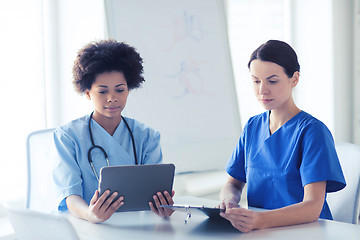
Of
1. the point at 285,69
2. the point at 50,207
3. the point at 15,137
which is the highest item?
the point at 285,69

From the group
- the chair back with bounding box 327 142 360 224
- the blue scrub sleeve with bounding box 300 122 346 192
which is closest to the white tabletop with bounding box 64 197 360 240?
the blue scrub sleeve with bounding box 300 122 346 192

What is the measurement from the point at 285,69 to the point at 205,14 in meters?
1.15

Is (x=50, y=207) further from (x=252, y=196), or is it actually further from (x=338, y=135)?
(x=338, y=135)

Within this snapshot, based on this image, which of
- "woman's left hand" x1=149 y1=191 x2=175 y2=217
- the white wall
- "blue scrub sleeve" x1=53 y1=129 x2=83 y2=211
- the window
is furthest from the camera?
the white wall

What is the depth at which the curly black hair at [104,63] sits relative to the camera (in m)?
1.51

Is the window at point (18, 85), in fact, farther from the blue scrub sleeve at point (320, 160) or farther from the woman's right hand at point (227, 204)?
the blue scrub sleeve at point (320, 160)

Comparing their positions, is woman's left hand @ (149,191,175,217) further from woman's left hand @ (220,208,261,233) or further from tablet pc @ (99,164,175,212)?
woman's left hand @ (220,208,261,233)

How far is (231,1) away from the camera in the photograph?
11.2 ft

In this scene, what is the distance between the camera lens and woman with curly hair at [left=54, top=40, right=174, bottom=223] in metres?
1.47

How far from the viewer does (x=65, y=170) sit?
146 cm

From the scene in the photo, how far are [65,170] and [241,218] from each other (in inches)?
23.7

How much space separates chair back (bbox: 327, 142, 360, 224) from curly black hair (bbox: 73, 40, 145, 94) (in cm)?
77

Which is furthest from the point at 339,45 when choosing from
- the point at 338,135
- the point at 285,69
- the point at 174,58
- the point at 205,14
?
the point at 285,69

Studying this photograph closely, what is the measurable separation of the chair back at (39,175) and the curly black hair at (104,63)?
10.9 inches
